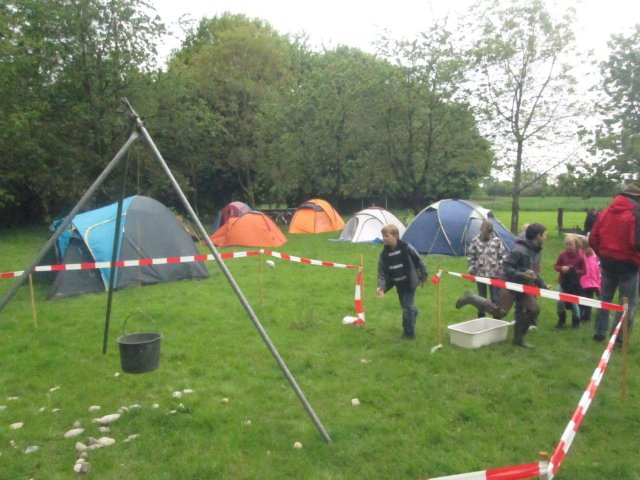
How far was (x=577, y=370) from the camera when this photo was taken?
5844 mm

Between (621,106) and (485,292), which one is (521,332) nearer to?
(485,292)

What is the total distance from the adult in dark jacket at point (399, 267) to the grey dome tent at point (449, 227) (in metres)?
8.04

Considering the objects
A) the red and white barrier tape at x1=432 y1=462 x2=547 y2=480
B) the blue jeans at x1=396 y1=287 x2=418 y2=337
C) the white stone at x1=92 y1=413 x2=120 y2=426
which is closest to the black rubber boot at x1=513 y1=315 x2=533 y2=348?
the blue jeans at x1=396 y1=287 x2=418 y2=337

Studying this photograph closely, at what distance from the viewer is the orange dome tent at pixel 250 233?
1725 centimetres

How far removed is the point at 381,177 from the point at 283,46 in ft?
37.2

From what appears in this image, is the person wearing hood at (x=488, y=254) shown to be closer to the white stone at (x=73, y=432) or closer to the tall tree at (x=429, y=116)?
the white stone at (x=73, y=432)

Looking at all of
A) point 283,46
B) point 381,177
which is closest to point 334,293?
point 381,177

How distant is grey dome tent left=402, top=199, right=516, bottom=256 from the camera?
1447 centimetres

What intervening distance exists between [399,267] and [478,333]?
1.25m

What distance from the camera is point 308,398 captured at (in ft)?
17.3

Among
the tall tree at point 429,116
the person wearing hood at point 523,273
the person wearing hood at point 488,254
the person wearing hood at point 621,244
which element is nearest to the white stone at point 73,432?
the person wearing hood at point 523,273

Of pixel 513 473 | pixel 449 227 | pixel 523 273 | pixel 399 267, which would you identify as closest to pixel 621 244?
pixel 523 273

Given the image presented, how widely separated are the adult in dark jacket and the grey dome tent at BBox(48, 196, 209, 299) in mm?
5816

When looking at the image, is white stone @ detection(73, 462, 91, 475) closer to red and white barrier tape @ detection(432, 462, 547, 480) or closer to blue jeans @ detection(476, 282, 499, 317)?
red and white barrier tape @ detection(432, 462, 547, 480)
